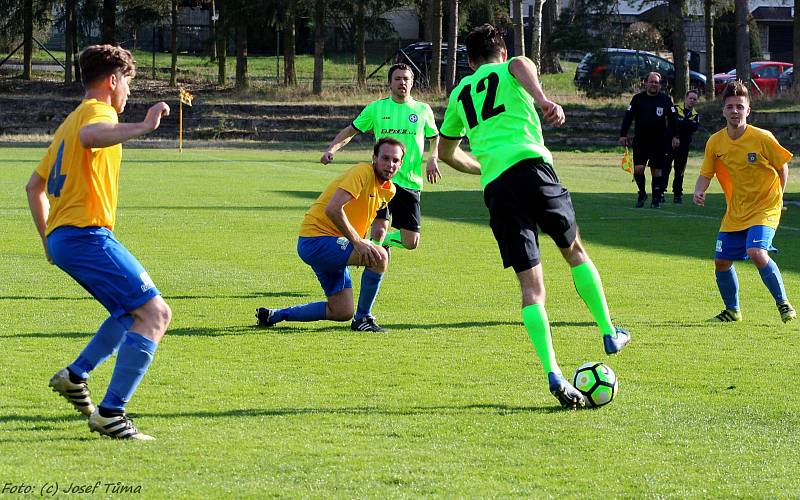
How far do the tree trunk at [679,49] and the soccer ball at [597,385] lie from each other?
124 feet

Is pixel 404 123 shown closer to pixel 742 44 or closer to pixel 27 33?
pixel 742 44

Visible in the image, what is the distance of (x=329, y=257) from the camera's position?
352 inches

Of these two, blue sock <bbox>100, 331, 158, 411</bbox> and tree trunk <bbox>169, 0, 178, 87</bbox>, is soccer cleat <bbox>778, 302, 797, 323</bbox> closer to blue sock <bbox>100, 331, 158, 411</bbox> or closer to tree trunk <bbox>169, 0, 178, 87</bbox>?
blue sock <bbox>100, 331, 158, 411</bbox>

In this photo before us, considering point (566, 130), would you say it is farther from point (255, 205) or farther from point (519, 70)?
point (519, 70)

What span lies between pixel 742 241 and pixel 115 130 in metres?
5.93

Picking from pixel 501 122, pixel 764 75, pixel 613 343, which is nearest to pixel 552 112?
pixel 501 122

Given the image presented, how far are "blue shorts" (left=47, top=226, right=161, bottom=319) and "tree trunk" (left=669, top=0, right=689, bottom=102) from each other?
128ft

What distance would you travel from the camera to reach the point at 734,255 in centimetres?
977

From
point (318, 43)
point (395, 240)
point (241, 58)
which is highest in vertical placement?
point (318, 43)

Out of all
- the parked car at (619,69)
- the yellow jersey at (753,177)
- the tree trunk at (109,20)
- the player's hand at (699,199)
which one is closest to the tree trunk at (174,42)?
the tree trunk at (109,20)

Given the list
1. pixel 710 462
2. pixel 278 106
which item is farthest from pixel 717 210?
pixel 278 106

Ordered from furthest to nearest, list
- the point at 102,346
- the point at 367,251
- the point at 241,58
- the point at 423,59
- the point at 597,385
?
the point at 241,58 < the point at 423,59 < the point at 367,251 < the point at 597,385 < the point at 102,346

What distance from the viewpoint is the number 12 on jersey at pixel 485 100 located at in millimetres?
6781

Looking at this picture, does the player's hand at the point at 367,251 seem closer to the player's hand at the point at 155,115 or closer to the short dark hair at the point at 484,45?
the short dark hair at the point at 484,45
